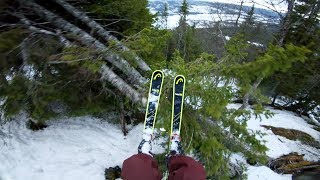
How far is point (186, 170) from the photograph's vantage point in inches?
163

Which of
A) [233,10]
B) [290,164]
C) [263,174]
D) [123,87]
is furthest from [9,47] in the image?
[233,10]

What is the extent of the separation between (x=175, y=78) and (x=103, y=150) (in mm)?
4600

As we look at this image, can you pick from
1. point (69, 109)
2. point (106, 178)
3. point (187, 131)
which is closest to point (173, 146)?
point (187, 131)

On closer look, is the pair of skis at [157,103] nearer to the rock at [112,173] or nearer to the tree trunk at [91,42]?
the tree trunk at [91,42]

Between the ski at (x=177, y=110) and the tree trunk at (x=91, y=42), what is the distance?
1.25 metres

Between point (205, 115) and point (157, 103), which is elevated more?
point (157, 103)

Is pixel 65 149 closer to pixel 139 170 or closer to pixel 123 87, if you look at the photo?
pixel 123 87

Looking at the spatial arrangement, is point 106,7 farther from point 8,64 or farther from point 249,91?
point 249,91

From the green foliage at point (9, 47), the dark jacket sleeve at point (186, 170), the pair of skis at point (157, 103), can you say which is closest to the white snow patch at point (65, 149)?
the green foliage at point (9, 47)

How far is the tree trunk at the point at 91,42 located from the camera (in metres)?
6.41

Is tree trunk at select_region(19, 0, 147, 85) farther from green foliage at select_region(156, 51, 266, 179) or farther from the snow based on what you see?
the snow

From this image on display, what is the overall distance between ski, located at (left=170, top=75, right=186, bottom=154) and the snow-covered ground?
2.60m

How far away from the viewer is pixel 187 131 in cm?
601

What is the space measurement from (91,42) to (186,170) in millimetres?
3928
